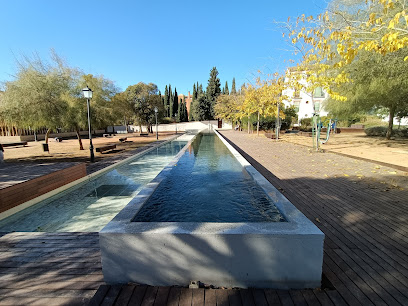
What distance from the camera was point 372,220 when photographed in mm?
3750

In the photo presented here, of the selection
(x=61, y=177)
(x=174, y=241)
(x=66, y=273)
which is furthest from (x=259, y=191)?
(x=61, y=177)

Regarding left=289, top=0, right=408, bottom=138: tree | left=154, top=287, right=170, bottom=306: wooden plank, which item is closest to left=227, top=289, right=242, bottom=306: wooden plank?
left=154, top=287, right=170, bottom=306: wooden plank

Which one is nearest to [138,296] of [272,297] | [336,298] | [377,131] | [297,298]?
[272,297]

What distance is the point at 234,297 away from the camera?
83.7 inches

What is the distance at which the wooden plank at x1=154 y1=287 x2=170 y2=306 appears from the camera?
206 cm

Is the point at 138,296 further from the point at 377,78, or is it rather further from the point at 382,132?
the point at 382,132

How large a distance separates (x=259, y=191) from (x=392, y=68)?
9.64 meters

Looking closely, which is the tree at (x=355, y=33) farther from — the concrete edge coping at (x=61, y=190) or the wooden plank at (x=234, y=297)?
the concrete edge coping at (x=61, y=190)

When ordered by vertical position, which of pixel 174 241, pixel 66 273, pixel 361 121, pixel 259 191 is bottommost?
pixel 66 273

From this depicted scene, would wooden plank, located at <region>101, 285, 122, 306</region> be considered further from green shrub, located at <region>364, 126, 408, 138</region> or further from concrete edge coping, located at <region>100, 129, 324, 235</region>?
green shrub, located at <region>364, 126, 408, 138</region>

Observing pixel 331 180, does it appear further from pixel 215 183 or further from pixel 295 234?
pixel 295 234

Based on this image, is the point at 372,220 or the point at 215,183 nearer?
the point at 372,220

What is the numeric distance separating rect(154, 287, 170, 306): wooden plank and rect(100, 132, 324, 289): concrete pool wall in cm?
7

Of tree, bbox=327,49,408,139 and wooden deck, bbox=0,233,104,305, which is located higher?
tree, bbox=327,49,408,139
